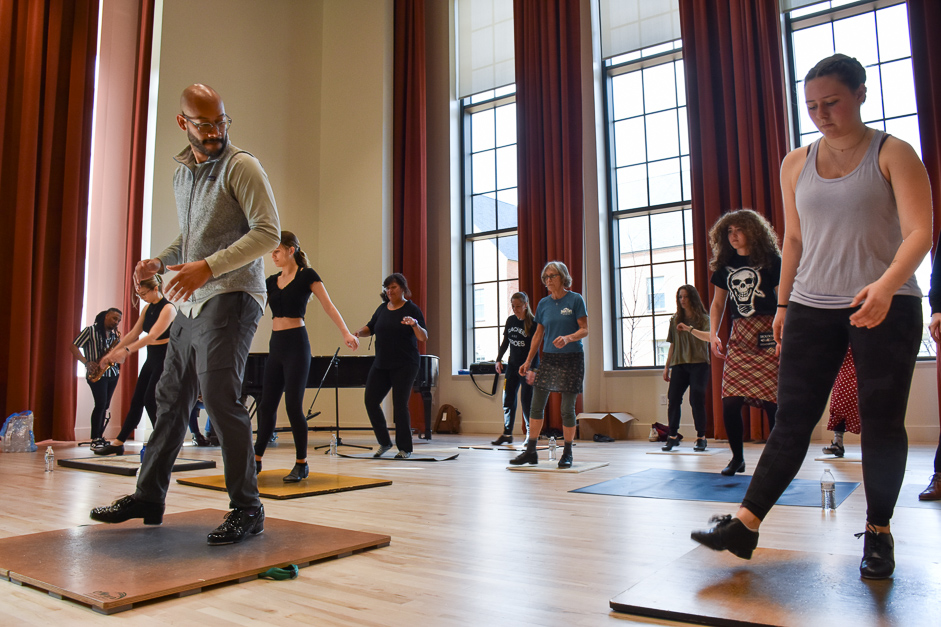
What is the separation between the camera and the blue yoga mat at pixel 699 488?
2898 mm

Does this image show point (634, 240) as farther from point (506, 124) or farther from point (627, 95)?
point (506, 124)

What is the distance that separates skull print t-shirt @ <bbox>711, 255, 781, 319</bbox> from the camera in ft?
11.0

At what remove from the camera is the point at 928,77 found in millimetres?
5945

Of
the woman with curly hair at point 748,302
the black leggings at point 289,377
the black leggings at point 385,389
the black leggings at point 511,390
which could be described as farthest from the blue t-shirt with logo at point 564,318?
the black leggings at point 511,390

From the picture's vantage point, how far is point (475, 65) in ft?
29.2

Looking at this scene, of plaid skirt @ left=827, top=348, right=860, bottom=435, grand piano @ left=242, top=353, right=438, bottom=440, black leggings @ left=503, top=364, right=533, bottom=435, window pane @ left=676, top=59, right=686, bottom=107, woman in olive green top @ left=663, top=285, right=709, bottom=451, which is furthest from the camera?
window pane @ left=676, top=59, right=686, bottom=107

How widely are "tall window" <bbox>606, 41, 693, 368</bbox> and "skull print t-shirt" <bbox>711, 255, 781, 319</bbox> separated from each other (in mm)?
3993

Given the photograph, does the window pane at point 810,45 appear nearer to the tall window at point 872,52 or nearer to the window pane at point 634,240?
the tall window at point 872,52

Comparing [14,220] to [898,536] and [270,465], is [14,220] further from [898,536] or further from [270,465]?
[898,536]

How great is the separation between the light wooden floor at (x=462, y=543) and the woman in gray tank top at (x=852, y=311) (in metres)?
0.37

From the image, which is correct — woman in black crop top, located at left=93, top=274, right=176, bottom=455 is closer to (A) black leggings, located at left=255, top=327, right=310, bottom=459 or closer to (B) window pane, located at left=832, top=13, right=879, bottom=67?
(A) black leggings, located at left=255, top=327, right=310, bottom=459

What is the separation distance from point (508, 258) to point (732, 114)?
10.1ft

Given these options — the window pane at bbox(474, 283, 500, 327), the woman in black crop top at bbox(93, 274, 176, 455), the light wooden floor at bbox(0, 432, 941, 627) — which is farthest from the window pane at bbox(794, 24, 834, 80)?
the woman in black crop top at bbox(93, 274, 176, 455)

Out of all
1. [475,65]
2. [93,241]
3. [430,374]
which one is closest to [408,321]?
[430,374]
